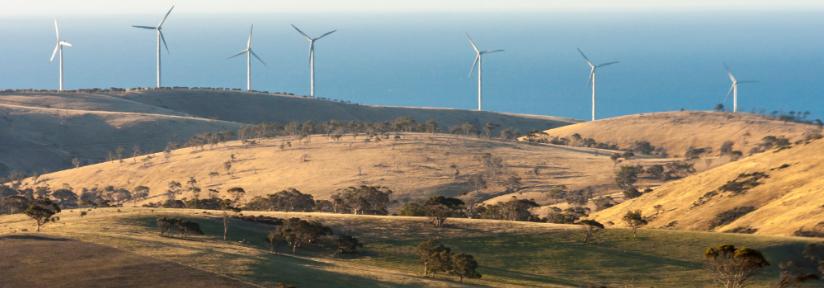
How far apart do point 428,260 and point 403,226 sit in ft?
61.9

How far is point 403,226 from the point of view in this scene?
11006cm

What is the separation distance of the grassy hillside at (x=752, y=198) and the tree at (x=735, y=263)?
26148 millimetres

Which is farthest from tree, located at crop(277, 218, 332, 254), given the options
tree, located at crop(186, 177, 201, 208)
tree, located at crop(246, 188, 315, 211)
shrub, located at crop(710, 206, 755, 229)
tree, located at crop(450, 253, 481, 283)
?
tree, located at crop(186, 177, 201, 208)

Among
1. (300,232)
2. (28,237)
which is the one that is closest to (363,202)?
(300,232)

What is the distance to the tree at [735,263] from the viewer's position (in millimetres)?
Answer: 85375

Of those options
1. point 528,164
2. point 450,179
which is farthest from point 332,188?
point 528,164

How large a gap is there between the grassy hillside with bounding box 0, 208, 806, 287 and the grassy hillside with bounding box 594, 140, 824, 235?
14947mm

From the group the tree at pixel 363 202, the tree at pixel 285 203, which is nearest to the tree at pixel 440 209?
the tree at pixel 363 202

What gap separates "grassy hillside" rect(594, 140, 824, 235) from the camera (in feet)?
392

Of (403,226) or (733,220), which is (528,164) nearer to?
(733,220)

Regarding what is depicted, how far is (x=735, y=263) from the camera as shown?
8600 centimetres

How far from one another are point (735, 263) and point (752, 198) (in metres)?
46.9

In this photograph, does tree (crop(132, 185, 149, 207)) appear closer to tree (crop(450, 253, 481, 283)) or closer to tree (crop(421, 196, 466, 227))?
tree (crop(421, 196, 466, 227))

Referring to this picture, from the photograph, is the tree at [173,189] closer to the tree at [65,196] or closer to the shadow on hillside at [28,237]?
A: the tree at [65,196]
